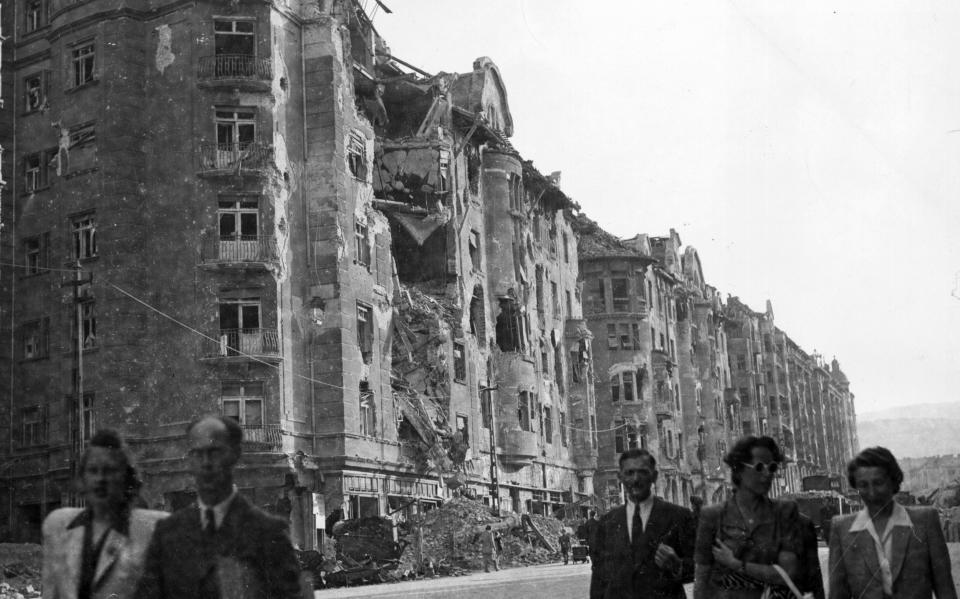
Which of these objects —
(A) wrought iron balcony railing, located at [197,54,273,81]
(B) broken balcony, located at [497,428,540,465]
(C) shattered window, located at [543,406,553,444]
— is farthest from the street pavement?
(C) shattered window, located at [543,406,553,444]

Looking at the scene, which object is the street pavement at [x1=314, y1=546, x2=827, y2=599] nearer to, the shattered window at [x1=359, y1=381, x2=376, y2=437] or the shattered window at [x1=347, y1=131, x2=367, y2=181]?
the shattered window at [x1=359, y1=381, x2=376, y2=437]

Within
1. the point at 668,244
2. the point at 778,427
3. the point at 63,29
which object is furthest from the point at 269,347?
the point at 778,427

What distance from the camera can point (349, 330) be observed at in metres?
40.9

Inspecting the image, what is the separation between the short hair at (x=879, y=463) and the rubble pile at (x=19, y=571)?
78.7 feet

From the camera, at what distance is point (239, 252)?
127 feet

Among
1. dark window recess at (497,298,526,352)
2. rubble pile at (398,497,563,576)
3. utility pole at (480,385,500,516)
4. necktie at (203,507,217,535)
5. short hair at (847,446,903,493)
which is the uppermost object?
dark window recess at (497,298,526,352)

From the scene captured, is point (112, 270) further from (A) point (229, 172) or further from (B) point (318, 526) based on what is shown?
(B) point (318, 526)

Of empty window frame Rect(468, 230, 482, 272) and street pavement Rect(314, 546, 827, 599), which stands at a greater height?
empty window frame Rect(468, 230, 482, 272)

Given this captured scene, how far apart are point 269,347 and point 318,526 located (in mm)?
5801

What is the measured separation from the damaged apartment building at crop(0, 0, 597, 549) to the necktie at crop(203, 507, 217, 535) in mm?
31074

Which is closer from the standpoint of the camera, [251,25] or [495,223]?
[251,25]

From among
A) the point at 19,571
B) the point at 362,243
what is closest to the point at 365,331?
the point at 362,243

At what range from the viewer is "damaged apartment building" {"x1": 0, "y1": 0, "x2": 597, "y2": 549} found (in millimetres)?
38250

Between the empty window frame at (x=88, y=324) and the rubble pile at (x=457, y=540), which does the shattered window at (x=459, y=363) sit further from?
the empty window frame at (x=88, y=324)
